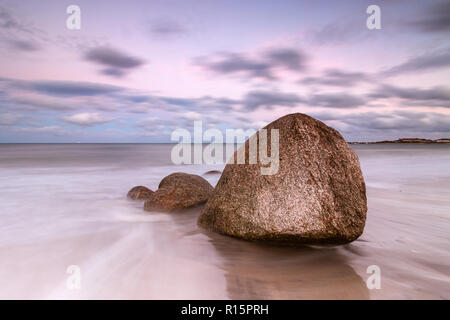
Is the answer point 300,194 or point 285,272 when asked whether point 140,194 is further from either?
point 285,272

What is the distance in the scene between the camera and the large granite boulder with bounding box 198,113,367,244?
3271 millimetres

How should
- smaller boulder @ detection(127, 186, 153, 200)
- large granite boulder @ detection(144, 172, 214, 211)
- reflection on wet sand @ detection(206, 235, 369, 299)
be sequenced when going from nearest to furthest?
reflection on wet sand @ detection(206, 235, 369, 299) < large granite boulder @ detection(144, 172, 214, 211) < smaller boulder @ detection(127, 186, 153, 200)

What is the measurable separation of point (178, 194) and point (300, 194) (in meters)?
3.00

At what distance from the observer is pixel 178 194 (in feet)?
18.3

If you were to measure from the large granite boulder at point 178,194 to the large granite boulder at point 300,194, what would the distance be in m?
1.82

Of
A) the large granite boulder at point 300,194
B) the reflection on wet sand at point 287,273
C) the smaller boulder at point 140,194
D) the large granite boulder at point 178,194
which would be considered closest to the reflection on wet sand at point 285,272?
the reflection on wet sand at point 287,273

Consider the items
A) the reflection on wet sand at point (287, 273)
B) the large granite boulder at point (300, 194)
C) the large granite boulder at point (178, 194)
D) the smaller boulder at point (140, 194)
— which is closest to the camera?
the reflection on wet sand at point (287, 273)

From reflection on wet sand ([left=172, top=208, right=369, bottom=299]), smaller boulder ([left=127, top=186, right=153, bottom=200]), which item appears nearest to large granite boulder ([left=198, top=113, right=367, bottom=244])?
reflection on wet sand ([left=172, top=208, right=369, bottom=299])

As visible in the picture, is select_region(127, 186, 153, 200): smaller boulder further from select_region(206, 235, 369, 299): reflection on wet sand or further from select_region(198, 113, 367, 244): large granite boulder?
select_region(206, 235, 369, 299): reflection on wet sand

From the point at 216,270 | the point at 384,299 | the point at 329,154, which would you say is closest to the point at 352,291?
the point at 384,299

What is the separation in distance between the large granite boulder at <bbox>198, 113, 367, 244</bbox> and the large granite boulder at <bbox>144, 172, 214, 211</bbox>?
1.82 metres

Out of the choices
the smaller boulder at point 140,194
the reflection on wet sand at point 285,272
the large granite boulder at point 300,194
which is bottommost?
Answer: the reflection on wet sand at point 285,272

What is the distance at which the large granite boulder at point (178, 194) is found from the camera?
18.0 ft

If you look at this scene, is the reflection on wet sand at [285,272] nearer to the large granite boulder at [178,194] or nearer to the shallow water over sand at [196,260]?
the shallow water over sand at [196,260]
